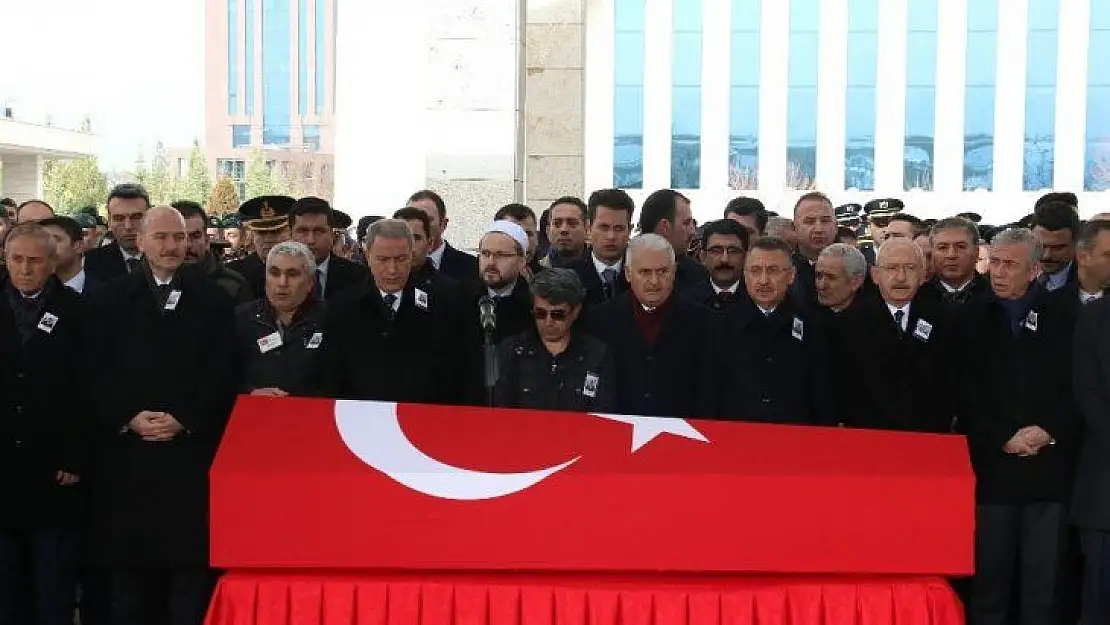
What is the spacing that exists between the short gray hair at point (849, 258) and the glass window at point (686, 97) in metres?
38.5

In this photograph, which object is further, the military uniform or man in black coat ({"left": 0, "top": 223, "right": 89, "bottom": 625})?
the military uniform

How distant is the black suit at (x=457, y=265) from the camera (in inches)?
347

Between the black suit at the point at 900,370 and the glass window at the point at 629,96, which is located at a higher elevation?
the glass window at the point at 629,96

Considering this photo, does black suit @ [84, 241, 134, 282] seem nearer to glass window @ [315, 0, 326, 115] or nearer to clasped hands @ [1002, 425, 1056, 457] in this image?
clasped hands @ [1002, 425, 1056, 457]

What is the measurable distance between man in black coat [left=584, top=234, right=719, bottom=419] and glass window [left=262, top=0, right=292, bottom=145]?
139667 millimetres

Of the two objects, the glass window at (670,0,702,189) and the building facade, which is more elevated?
the building facade

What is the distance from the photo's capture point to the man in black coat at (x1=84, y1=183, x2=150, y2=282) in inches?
332

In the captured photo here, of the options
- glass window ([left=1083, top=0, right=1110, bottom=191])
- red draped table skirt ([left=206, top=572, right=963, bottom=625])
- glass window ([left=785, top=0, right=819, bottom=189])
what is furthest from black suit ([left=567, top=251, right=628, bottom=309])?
glass window ([left=1083, top=0, right=1110, bottom=191])

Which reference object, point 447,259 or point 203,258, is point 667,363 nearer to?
point 447,259

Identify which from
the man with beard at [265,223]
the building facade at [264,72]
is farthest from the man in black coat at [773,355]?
the building facade at [264,72]

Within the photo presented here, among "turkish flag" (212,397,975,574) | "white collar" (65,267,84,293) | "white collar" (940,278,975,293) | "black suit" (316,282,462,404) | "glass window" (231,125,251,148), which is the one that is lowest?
"turkish flag" (212,397,975,574)

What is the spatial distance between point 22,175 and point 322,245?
65543 millimetres

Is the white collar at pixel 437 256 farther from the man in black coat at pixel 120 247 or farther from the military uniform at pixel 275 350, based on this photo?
the military uniform at pixel 275 350

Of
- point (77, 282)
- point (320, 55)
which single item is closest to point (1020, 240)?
point (77, 282)
